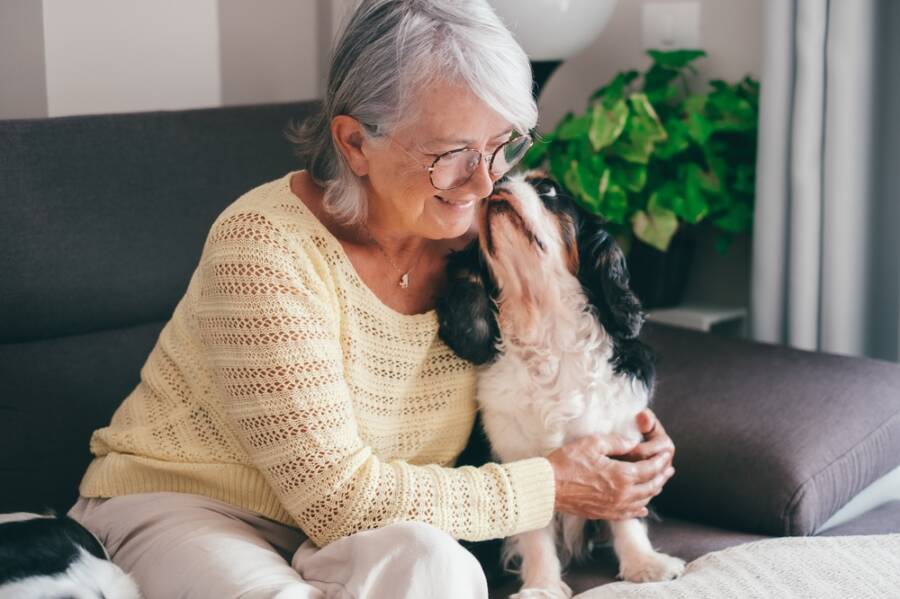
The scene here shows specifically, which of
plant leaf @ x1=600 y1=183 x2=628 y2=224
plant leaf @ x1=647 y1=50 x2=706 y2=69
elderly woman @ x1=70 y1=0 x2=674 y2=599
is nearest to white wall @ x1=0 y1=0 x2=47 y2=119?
elderly woman @ x1=70 y1=0 x2=674 y2=599

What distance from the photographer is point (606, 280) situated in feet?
5.42

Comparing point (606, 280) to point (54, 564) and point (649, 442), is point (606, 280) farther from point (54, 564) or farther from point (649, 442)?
point (54, 564)

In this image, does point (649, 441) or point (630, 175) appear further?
point (630, 175)

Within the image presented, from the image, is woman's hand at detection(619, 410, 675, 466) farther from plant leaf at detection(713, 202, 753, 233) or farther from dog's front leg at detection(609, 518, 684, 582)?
plant leaf at detection(713, 202, 753, 233)

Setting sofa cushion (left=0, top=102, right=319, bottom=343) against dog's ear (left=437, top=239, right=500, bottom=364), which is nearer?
dog's ear (left=437, top=239, right=500, bottom=364)

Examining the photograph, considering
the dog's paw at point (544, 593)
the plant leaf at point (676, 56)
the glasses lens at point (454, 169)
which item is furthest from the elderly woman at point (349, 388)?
the plant leaf at point (676, 56)

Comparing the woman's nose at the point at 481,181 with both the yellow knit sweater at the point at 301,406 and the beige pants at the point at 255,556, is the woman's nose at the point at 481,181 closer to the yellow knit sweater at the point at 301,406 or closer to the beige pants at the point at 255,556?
the yellow knit sweater at the point at 301,406

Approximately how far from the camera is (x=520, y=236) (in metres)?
1.64

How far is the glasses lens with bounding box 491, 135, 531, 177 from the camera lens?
156 cm

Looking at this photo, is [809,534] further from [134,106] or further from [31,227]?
[134,106]

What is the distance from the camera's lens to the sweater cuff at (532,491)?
5.13 ft

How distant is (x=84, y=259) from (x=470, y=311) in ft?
2.30

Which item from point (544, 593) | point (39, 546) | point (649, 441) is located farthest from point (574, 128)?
point (39, 546)

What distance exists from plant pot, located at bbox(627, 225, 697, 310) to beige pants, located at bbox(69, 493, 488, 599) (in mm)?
1329
